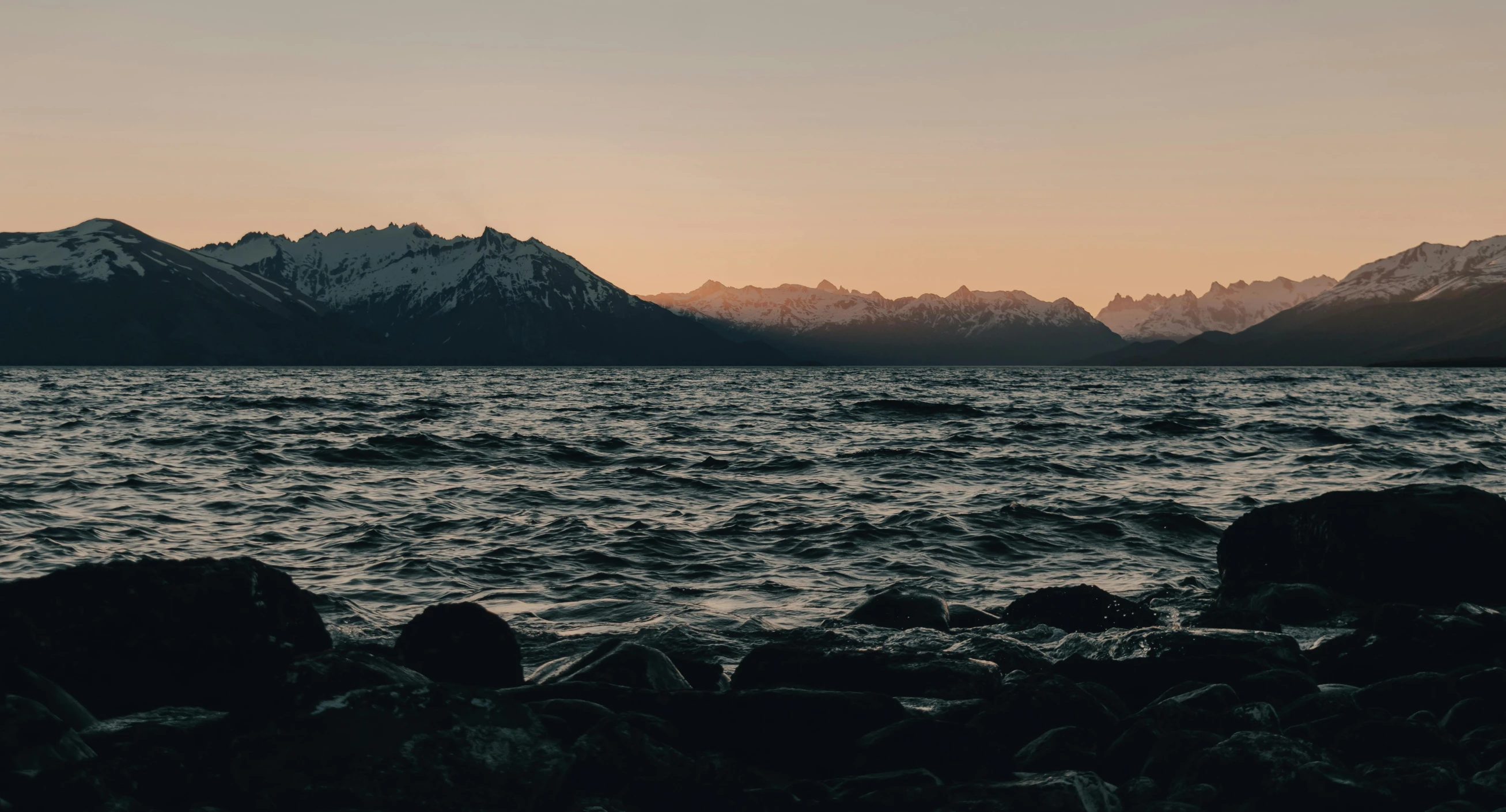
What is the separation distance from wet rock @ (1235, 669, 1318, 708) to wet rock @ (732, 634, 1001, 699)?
2015 mm

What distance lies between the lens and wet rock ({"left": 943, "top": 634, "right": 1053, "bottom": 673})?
974cm

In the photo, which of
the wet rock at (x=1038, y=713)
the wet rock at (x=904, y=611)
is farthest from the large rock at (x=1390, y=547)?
the wet rock at (x=1038, y=713)

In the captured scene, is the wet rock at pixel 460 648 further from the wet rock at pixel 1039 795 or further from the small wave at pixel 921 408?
the small wave at pixel 921 408

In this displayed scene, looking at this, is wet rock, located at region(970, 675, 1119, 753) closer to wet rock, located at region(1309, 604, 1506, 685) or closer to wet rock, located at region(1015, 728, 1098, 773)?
wet rock, located at region(1015, 728, 1098, 773)

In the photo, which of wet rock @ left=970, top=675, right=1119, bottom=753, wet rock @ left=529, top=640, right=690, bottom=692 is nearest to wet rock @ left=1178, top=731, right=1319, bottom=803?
wet rock @ left=970, top=675, right=1119, bottom=753

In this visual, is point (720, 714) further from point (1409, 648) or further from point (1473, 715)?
point (1409, 648)

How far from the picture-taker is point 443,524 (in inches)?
763

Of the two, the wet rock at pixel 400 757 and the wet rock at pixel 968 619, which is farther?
the wet rock at pixel 968 619

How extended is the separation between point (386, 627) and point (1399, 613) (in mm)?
10882

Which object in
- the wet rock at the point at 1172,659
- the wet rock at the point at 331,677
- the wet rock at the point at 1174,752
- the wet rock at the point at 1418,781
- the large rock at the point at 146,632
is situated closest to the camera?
the wet rock at the point at 1418,781

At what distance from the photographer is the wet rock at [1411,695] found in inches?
322

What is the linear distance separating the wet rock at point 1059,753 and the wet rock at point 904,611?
4493 mm

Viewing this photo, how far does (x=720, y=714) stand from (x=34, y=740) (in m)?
4.18

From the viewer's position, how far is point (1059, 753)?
6.85 metres
